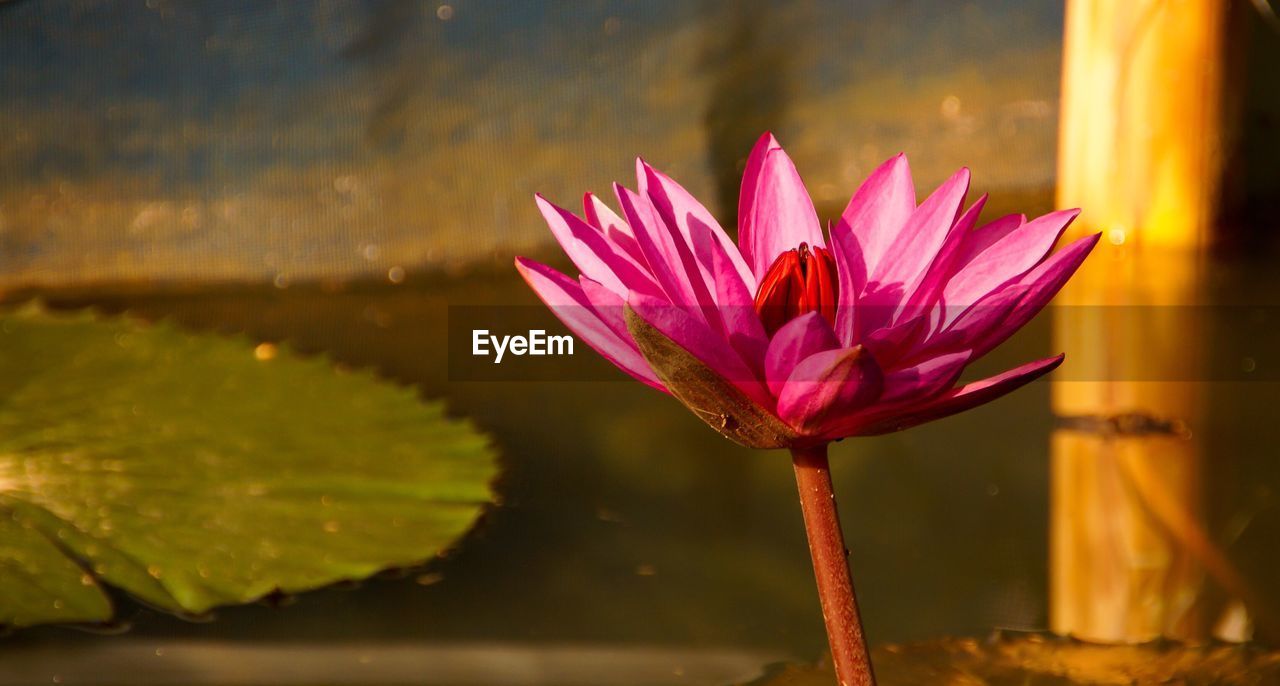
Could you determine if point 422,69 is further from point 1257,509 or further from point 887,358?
point 887,358

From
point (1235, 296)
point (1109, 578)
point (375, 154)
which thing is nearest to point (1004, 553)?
point (1109, 578)

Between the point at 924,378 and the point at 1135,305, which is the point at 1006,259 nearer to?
the point at 924,378

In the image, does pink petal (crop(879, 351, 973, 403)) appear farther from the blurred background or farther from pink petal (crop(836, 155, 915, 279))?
the blurred background

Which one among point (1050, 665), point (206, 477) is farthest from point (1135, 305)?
point (206, 477)

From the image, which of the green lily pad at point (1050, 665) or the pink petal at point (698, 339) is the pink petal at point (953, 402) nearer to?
the pink petal at point (698, 339)
